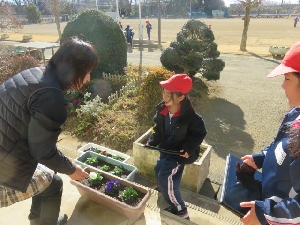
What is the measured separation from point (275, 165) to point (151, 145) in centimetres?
155

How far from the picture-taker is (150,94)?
18.4ft

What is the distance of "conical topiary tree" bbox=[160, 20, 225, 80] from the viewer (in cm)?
746

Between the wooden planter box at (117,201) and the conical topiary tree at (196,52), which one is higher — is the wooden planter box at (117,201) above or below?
below

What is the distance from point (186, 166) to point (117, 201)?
1.22 metres

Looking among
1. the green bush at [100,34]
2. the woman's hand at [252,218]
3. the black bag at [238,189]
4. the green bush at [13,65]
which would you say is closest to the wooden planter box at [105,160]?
the black bag at [238,189]

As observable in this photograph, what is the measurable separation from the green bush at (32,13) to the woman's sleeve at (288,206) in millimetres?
50956

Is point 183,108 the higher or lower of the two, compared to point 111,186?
higher

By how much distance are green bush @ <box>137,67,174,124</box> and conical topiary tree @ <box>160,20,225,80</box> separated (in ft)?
7.20

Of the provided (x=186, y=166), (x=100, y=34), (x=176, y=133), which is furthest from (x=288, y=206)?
(x=100, y=34)

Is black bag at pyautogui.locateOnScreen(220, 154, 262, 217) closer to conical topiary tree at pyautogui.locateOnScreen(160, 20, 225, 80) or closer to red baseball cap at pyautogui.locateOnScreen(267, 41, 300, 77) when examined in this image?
red baseball cap at pyautogui.locateOnScreen(267, 41, 300, 77)

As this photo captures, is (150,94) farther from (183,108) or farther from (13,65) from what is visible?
(13,65)

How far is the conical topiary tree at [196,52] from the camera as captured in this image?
24.5 feet

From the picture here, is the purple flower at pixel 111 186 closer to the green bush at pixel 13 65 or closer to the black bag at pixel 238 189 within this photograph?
the black bag at pixel 238 189

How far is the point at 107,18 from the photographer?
8.27 metres
